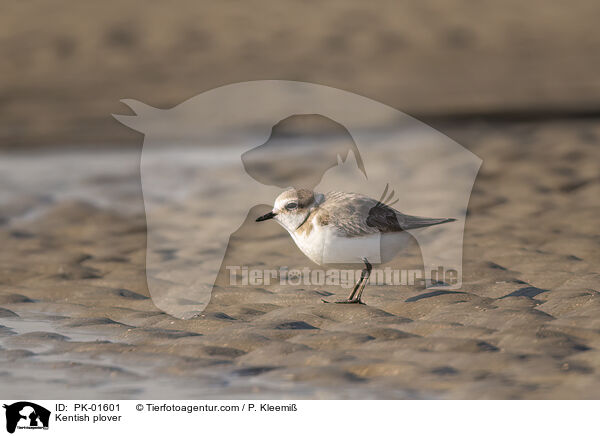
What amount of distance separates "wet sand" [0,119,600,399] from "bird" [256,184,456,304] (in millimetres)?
422

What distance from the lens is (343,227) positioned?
626 centimetres

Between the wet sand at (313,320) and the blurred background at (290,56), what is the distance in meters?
3.51

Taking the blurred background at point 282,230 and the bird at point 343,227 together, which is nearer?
the blurred background at point 282,230

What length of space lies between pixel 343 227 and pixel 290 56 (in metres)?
8.19

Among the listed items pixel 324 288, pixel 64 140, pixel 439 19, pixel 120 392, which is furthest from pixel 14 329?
pixel 439 19

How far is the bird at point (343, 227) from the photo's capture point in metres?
6.29

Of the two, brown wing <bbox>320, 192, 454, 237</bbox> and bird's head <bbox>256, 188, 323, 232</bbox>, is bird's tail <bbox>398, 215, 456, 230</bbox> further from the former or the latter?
bird's head <bbox>256, 188, 323, 232</bbox>

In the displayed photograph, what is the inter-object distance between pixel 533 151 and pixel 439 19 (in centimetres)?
472

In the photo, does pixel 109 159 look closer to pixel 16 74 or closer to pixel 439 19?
pixel 16 74

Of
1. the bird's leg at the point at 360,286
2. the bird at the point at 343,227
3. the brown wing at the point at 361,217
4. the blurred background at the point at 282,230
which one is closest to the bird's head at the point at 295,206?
the bird at the point at 343,227

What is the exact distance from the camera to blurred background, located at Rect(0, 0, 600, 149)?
13188 mm
